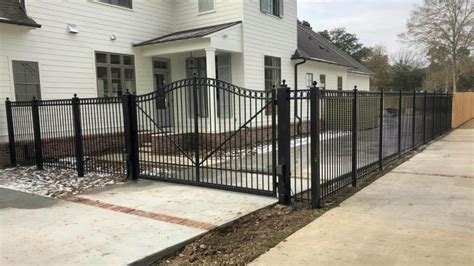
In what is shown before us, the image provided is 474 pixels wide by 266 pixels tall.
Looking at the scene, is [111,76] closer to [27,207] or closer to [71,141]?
[71,141]

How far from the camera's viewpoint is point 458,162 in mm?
10102

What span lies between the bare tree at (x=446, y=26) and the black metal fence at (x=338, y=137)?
36.3 meters

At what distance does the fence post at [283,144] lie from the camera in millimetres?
6230

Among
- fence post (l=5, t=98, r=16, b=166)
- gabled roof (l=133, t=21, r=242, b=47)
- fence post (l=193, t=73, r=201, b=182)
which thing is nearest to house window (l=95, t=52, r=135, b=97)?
gabled roof (l=133, t=21, r=242, b=47)

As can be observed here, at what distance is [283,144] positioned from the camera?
247 inches

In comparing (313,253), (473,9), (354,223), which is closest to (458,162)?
(354,223)

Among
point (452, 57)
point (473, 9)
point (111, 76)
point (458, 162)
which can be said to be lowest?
point (458, 162)

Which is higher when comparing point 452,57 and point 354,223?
point 452,57

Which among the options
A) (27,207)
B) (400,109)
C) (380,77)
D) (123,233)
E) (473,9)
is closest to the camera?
(123,233)

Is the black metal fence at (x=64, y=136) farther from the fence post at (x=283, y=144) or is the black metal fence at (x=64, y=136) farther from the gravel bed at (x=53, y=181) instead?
the fence post at (x=283, y=144)

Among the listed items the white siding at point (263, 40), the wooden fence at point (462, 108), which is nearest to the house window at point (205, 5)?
the white siding at point (263, 40)

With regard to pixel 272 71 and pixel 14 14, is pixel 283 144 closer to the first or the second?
pixel 14 14

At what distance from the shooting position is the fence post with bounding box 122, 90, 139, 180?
8359mm

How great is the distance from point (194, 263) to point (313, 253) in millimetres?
1292
